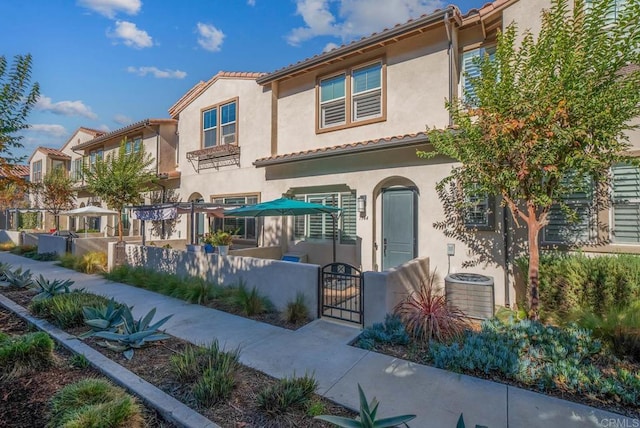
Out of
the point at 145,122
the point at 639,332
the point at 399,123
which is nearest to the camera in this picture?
the point at 639,332

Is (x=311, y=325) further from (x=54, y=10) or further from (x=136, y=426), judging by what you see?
(x=54, y=10)

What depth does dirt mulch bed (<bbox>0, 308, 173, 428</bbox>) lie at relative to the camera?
340 centimetres

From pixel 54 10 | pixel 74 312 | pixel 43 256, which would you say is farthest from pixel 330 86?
pixel 43 256

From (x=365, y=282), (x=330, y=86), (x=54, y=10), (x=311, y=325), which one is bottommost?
(x=311, y=325)

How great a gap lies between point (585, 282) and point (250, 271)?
7.43m

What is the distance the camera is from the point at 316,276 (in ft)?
22.6

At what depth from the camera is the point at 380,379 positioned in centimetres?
441

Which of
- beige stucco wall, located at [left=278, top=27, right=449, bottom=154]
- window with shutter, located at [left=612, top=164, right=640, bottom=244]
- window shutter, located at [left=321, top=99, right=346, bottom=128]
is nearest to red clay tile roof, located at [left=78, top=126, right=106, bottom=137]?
beige stucco wall, located at [left=278, top=27, right=449, bottom=154]

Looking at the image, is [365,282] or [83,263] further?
[83,263]

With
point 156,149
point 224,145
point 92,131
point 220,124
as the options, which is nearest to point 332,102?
point 224,145

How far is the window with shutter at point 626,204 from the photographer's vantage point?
667 cm

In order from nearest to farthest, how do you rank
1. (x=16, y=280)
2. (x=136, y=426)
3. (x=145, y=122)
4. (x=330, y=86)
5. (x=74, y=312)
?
1. (x=136, y=426)
2. (x=74, y=312)
3. (x=16, y=280)
4. (x=330, y=86)
5. (x=145, y=122)

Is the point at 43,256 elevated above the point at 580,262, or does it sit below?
below

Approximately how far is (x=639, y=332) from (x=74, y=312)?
9748 mm
